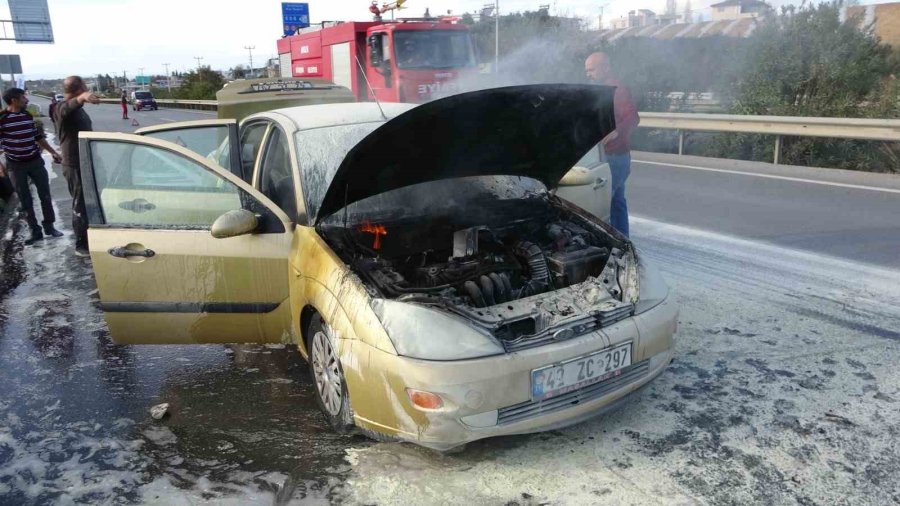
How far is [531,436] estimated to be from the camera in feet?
10.6

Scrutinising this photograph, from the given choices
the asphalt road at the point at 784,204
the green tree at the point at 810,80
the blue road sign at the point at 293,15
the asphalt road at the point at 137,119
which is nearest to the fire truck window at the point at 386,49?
the asphalt road at the point at 784,204

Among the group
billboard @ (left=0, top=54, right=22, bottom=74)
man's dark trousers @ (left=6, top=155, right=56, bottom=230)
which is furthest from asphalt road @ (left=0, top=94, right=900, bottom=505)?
billboard @ (left=0, top=54, right=22, bottom=74)

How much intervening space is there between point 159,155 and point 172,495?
197 cm

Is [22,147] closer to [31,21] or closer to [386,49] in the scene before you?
[386,49]

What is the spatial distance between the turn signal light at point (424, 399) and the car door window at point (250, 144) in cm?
237

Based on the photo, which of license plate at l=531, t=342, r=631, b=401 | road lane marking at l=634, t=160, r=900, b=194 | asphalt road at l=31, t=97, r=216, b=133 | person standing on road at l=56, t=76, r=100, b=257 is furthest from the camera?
asphalt road at l=31, t=97, r=216, b=133

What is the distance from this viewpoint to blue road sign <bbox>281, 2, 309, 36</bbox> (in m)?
35.2

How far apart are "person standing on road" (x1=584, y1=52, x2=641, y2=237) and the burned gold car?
1.78 meters

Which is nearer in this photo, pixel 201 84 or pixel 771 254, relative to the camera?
pixel 771 254

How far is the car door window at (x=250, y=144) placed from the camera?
15.1ft

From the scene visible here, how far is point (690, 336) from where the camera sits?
14.0 ft

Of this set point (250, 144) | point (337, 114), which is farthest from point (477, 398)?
point (250, 144)

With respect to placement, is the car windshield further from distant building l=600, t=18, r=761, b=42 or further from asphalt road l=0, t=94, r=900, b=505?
asphalt road l=0, t=94, r=900, b=505

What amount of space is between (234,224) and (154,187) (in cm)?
81
